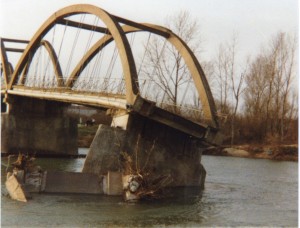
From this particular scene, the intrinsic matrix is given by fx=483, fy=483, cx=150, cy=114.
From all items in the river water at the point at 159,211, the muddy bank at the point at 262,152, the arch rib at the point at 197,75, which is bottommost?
the river water at the point at 159,211

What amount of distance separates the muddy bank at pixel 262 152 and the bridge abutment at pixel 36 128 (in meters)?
15.5

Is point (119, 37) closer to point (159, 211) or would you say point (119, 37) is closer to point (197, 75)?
point (197, 75)

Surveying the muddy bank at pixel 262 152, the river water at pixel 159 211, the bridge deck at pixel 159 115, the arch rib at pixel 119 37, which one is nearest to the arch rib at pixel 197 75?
the bridge deck at pixel 159 115

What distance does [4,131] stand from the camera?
37938 mm

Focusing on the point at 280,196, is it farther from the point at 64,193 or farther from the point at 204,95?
the point at 64,193

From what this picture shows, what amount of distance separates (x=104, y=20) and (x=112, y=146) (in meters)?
6.83

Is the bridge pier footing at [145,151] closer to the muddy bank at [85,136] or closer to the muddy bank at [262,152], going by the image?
the muddy bank at [262,152]

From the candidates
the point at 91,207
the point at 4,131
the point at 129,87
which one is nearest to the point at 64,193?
the point at 91,207

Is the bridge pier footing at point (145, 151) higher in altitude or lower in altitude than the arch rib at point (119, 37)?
lower

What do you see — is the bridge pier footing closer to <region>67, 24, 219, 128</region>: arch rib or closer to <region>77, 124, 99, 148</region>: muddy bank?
<region>67, 24, 219, 128</region>: arch rib

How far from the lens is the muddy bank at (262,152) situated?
46188 millimetres

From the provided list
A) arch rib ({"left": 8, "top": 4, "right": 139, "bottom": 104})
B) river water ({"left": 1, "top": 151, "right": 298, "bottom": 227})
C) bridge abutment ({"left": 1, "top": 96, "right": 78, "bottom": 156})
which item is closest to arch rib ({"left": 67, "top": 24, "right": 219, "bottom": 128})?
arch rib ({"left": 8, "top": 4, "right": 139, "bottom": 104})

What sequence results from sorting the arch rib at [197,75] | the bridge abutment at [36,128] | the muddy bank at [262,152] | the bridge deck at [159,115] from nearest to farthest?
the bridge deck at [159,115] < the arch rib at [197,75] < the bridge abutment at [36,128] < the muddy bank at [262,152]

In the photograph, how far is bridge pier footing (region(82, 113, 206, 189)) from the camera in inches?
741
